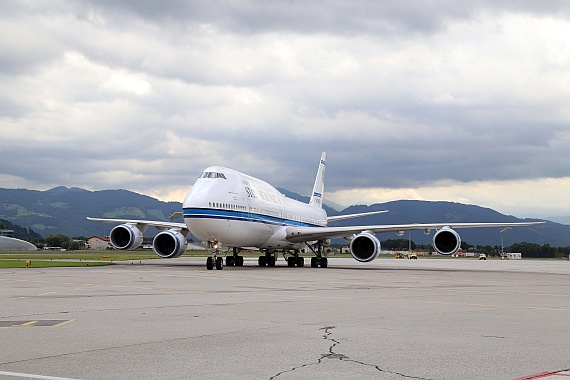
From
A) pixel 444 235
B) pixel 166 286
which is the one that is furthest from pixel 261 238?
pixel 166 286

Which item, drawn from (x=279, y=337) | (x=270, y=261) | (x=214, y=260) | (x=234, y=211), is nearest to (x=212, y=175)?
(x=234, y=211)

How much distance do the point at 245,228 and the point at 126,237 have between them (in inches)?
350

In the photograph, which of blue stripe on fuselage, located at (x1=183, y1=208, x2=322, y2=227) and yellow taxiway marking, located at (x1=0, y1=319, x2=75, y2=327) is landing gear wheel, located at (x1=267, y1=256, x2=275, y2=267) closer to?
blue stripe on fuselage, located at (x1=183, y1=208, x2=322, y2=227)

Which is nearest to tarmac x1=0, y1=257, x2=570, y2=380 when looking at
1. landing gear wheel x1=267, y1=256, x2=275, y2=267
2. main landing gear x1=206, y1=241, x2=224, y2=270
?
main landing gear x1=206, y1=241, x2=224, y2=270

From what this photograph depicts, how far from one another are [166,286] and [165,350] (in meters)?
13.4

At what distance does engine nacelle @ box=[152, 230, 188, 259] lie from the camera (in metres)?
42.7

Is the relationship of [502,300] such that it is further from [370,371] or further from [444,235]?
[444,235]

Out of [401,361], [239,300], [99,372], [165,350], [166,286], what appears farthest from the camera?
[166,286]

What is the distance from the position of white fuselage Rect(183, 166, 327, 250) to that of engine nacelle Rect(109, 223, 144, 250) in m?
7.13

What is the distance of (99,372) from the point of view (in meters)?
7.50

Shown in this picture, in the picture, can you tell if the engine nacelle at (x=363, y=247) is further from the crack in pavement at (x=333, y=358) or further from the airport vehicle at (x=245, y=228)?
the crack in pavement at (x=333, y=358)

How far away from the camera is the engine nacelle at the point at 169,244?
4269 cm

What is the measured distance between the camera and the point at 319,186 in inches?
2576

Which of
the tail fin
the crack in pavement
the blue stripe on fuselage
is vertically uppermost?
the tail fin
